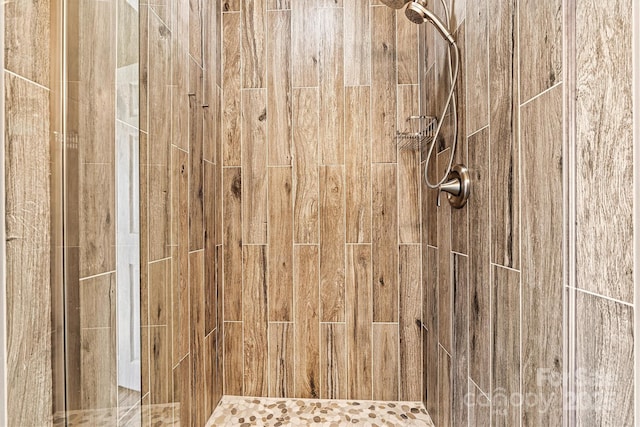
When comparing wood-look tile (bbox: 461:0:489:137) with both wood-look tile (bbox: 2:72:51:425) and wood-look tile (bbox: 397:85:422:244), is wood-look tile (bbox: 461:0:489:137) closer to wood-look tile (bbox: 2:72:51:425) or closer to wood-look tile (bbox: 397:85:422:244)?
wood-look tile (bbox: 397:85:422:244)

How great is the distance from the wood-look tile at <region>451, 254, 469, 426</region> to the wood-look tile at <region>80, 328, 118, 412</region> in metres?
0.94

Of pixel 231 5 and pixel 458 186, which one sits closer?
pixel 458 186

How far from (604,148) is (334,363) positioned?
1411 mm

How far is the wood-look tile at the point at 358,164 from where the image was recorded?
169 centimetres

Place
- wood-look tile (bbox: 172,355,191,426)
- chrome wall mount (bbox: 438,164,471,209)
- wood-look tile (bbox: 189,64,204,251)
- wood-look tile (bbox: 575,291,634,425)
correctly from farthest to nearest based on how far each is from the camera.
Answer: wood-look tile (bbox: 189,64,204,251), wood-look tile (bbox: 172,355,191,426), chrome wall mount (bbox: 438,164,471,209), wood-look tile (bbox: 575,291,634,425)

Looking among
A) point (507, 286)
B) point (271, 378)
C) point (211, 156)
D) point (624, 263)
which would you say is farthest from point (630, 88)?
point (271, 378)

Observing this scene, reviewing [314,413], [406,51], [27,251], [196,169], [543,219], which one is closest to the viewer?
[27,251]

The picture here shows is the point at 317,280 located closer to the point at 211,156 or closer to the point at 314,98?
the point at 211,156

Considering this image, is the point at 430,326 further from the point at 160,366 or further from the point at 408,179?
the point at 160,366

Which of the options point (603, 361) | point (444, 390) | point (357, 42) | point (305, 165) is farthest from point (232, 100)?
point (603, 361)

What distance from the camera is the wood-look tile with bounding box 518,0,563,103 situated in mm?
699

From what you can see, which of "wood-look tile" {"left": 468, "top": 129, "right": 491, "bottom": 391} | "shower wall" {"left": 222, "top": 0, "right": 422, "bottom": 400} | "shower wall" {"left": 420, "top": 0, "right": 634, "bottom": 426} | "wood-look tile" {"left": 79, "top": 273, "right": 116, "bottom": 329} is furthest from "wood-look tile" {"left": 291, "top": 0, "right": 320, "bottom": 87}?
"wood-look tile" {"left": 79, "top": 273, "right": 116, "bottom": 329}

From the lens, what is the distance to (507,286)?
0.89 meters

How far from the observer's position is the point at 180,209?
3.80ft
